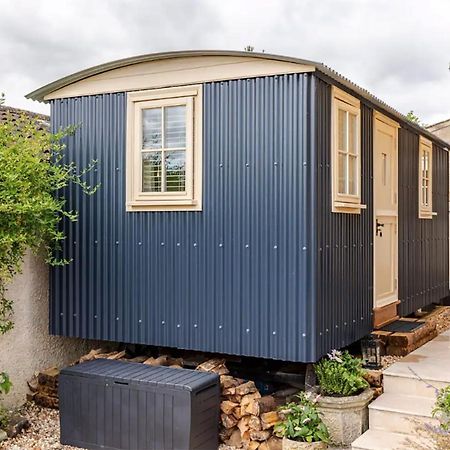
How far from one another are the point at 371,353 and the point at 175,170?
2708 mm

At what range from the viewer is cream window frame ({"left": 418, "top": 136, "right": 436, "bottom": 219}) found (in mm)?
8953

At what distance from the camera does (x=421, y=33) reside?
11367mm

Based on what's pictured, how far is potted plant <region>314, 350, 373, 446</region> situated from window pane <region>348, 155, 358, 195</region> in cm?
170

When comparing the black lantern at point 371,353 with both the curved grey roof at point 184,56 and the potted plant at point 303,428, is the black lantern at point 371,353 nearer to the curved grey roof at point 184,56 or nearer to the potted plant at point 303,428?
the potted plant at point 303,428

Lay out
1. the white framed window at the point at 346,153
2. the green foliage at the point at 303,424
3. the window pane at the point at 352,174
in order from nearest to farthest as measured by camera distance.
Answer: the green foliage at the point at 303,424 < the white framed window at the point at 346,153 < the window pane at the point at 352,174

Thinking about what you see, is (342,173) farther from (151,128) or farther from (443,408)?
(443,408)

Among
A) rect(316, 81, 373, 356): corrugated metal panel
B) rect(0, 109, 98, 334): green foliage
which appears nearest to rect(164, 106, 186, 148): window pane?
rect(0, 109, 98, 334): green foliage

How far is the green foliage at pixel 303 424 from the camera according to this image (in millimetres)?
5191

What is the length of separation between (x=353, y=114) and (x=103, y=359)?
359cm

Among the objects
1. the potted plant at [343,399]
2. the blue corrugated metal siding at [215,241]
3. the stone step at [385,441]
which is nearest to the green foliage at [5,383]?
the blue corrugated metal siding at [215,241]

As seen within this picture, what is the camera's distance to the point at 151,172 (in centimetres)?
623

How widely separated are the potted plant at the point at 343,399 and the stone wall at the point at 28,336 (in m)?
3.15

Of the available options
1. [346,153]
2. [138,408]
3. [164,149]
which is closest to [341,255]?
[346,153]

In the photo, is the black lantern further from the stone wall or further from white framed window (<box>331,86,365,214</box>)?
the stone wall
